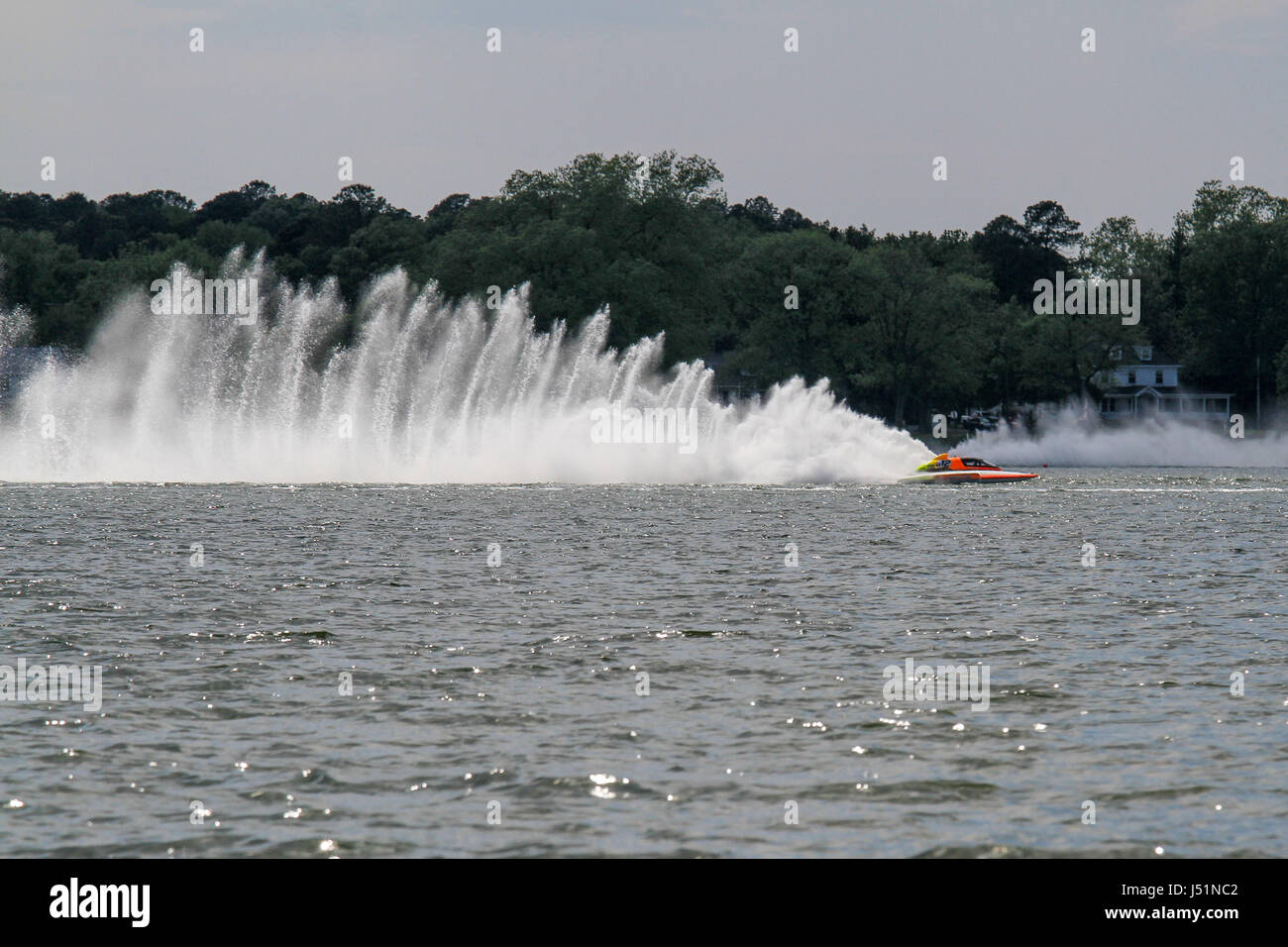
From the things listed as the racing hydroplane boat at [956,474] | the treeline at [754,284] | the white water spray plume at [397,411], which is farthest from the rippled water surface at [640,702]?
the treeline at [754,284]

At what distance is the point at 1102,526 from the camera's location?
4822cm

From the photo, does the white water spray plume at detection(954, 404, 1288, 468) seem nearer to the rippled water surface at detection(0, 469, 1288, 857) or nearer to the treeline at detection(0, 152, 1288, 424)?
the treeline at detection(0, 152, 1288, 424)

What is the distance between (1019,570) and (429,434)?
5120cm

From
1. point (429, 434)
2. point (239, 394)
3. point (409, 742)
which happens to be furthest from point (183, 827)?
point (239, 394)

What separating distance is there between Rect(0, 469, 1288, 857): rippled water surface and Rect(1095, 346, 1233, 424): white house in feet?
397

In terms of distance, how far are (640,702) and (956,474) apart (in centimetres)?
5443

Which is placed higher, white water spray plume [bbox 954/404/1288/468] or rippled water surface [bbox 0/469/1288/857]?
white water spray plume [bbox 954/404/1288/468]

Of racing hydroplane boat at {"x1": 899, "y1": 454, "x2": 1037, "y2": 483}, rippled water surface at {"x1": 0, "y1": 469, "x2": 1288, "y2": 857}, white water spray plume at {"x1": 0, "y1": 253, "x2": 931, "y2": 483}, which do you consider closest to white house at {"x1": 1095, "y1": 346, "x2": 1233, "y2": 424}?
white water spray plume at {"x1": 0, "y1": 253, "x2": 931, "y2": 483}

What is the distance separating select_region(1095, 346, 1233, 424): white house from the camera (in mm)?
155750

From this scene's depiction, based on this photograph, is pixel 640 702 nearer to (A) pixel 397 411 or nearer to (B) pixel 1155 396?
(A) pixel 397 411

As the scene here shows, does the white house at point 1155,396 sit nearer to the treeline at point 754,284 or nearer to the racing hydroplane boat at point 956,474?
the treeline at point 754,284

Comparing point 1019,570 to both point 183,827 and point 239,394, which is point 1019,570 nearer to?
point 183,827

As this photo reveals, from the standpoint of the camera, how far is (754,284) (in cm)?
→ 13038

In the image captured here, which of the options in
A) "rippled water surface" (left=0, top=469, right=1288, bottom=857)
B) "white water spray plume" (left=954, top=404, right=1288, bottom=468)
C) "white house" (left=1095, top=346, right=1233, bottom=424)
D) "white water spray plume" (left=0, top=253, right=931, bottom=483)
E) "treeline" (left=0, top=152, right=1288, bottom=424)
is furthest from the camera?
"white house" (left=1095, top=346, right=1233, bottom=424)
